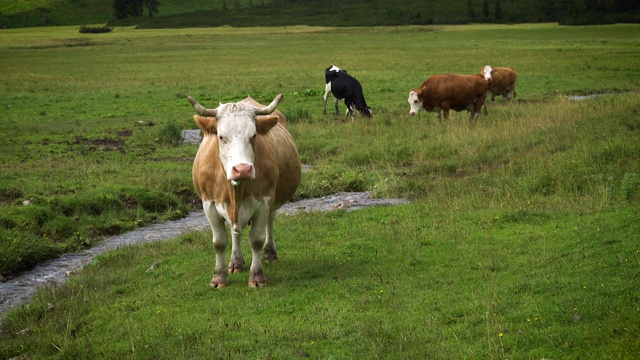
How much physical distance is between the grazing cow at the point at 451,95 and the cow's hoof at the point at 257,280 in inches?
642

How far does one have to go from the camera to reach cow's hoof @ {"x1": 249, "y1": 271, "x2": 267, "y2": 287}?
9.62 m

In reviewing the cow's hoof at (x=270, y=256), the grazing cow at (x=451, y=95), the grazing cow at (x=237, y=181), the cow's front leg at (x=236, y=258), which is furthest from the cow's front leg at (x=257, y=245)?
the grazing cow at (x=451, y=95)

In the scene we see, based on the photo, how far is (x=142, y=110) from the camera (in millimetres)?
29906

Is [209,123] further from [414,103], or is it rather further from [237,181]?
[414,103]

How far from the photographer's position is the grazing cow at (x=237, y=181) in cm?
919

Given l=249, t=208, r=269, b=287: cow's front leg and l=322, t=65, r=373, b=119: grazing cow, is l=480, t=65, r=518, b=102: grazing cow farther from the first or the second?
l=249, t=208, r=269, b=287: cow's front leg

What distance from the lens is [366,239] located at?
11.8 metres

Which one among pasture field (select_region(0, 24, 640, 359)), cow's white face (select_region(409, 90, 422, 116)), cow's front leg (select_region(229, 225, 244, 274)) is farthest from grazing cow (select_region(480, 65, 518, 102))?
cow's front leg (select_region(229, 225, 244, 274))

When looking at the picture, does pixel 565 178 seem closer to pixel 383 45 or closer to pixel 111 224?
pixel 111 224

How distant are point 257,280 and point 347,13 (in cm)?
12007

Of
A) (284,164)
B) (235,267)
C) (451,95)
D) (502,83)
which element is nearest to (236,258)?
(235,267)

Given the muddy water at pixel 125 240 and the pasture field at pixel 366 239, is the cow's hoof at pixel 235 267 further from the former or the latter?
the muddy water at pixel 125 240

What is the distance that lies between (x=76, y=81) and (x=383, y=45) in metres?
34.4

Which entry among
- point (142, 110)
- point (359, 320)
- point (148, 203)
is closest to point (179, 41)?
point (142, 110)
